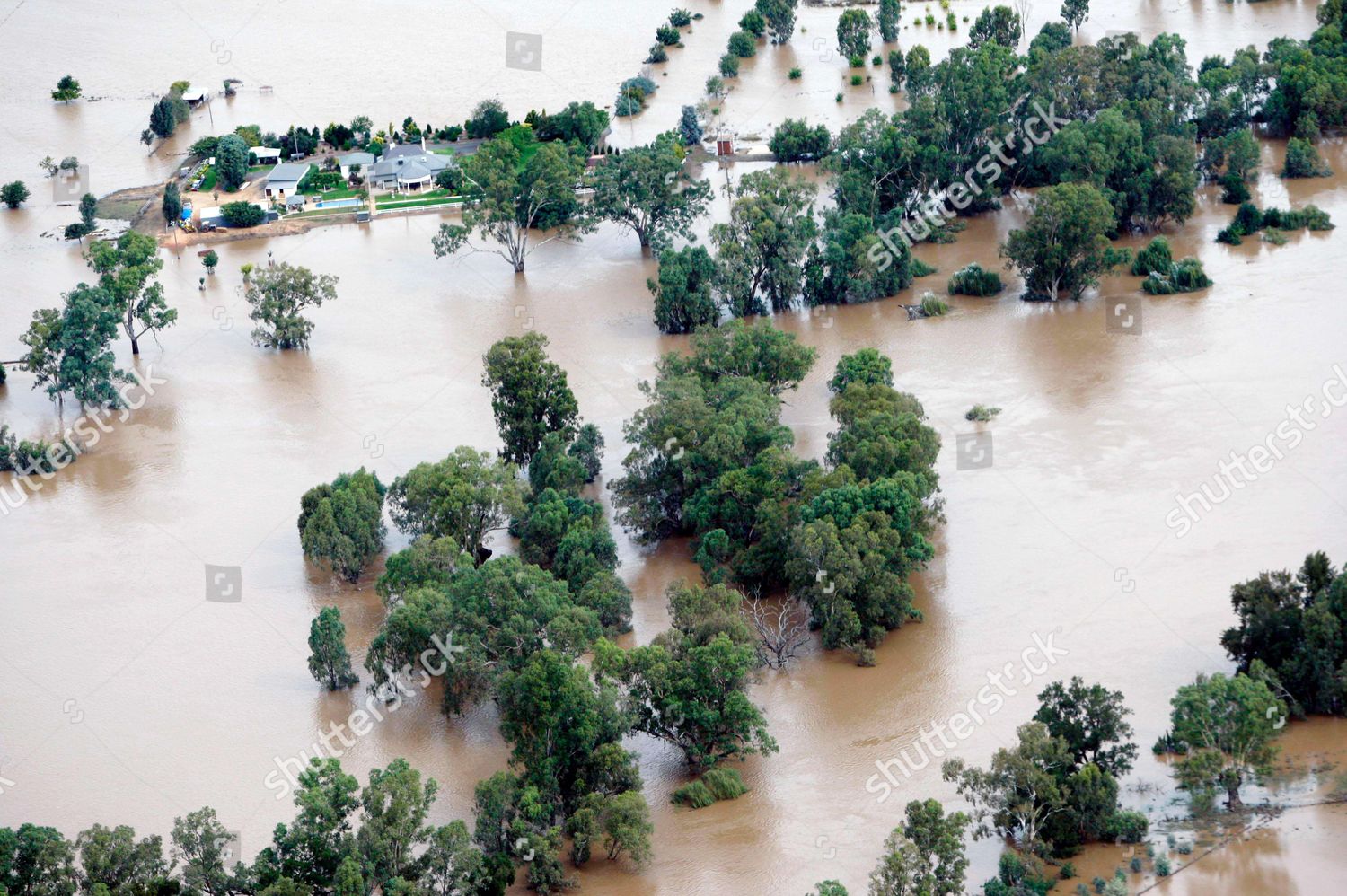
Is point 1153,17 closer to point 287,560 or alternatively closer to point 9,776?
point 287,560

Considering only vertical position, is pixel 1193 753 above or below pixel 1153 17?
below

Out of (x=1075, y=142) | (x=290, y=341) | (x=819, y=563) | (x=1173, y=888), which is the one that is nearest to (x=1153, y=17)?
(x=1075, y=142)

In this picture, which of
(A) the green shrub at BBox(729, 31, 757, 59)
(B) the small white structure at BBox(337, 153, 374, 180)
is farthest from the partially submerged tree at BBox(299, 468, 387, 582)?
(A) the green shrub at BBox(729, 31, 757, 59)


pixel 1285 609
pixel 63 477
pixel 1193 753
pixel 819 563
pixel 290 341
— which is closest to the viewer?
pixel 1193 753
